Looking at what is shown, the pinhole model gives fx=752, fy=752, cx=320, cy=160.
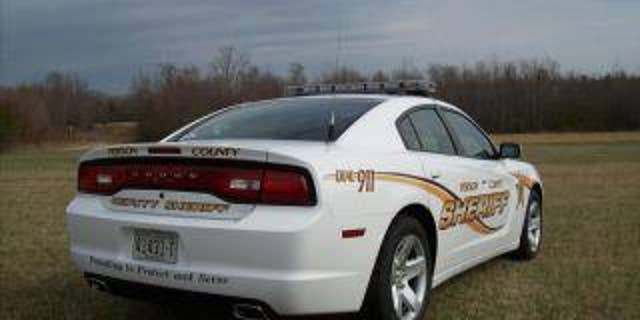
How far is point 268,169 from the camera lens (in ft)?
12.1

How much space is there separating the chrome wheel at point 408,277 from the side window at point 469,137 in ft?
4.32

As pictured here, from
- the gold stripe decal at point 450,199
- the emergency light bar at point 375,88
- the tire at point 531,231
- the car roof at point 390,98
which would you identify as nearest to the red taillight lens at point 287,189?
the gold stripe decal at point 450,199

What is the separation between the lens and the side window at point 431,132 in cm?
498

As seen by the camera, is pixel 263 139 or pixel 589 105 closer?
pixel 263 139

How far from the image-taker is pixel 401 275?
14.2ft

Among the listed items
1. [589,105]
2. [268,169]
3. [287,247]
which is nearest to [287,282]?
[287,247]

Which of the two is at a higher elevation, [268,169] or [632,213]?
[268,169]

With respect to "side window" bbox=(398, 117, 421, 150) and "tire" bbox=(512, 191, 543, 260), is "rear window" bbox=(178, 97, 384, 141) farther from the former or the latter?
"tire" bbox=(512, 191, 543, 260)

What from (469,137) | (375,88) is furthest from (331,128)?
(469,137)

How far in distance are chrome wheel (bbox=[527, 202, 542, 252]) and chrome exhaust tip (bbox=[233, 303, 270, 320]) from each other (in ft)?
12.7

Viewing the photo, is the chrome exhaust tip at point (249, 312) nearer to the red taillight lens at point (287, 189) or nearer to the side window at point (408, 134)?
the red taillight lens at point (287, 189)

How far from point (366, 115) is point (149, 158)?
137cm

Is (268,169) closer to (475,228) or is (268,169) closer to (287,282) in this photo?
(287,282)

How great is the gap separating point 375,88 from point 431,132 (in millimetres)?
820
